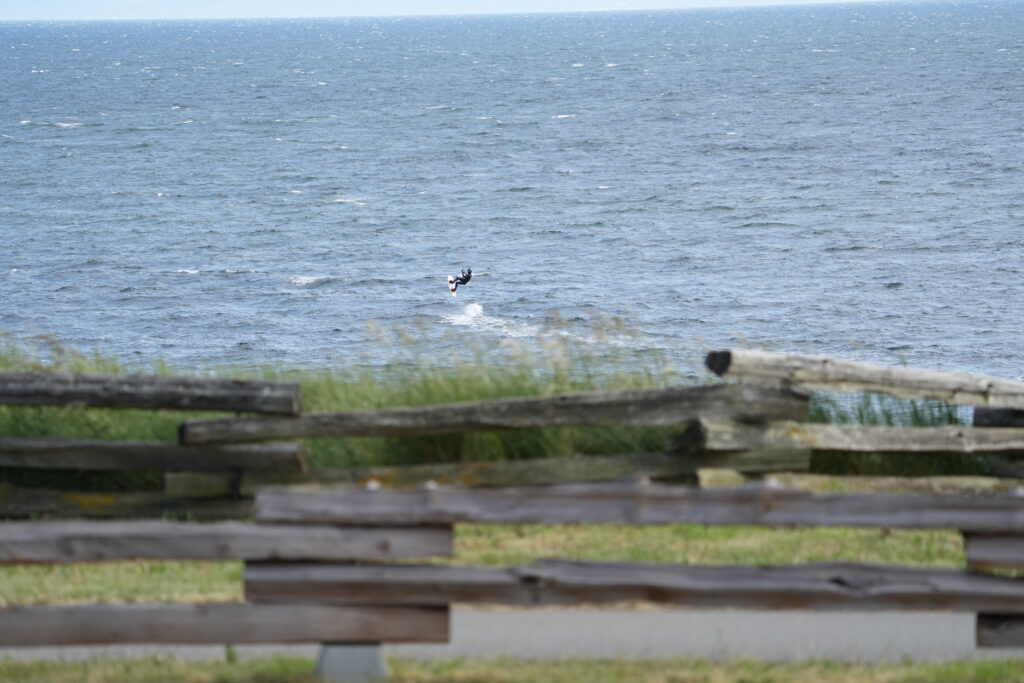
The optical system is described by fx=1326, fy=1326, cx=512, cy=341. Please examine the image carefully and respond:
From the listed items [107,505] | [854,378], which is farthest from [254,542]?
[854,378]

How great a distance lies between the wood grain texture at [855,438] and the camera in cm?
807

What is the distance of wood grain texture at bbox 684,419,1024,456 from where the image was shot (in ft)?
26.5

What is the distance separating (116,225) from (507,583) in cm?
5819

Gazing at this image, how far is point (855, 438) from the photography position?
866 cm

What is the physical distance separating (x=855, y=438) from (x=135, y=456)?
469 centimetres

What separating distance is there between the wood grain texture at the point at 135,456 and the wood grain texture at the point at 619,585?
246cm

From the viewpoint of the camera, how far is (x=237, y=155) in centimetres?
8738

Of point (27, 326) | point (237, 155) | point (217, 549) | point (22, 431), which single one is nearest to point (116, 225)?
point (27, 326)

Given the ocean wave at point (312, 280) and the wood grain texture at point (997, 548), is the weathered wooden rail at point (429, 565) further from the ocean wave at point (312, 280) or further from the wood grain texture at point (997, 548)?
the ocean wave at point (312, 280)

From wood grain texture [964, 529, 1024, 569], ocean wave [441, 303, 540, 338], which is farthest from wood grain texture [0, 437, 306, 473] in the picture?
ocean wave [441, 303, 540, 338]

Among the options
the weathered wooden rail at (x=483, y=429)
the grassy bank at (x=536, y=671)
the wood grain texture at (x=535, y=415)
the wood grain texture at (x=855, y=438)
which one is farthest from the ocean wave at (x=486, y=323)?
the grassy bank at (x=536, y=671)

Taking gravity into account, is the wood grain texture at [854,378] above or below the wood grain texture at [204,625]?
above

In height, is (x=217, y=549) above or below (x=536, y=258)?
above

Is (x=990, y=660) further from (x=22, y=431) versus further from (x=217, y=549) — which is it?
(x=22, y=431)
